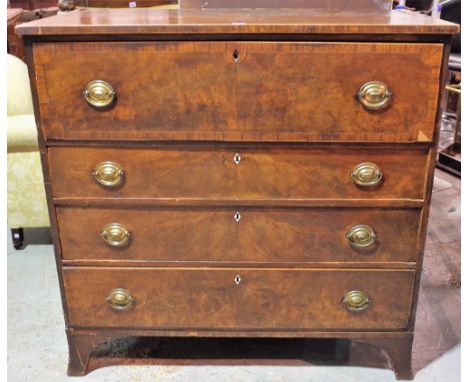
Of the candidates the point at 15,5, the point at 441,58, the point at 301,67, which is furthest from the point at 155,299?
the point at 15,5

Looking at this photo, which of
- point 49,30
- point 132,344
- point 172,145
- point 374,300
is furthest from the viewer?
point 132,344

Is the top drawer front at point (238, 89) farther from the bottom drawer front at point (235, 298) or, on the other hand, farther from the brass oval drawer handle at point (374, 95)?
the bottom drawer front at point (235, 298)

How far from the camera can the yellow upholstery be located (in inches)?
73.3

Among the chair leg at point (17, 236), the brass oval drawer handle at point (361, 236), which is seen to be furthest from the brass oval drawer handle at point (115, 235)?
the chair leg at point (17, 236)

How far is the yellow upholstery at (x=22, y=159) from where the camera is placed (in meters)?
1.86

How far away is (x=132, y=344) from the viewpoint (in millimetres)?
1605

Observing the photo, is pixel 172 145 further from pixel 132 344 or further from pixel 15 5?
pixel 15 5

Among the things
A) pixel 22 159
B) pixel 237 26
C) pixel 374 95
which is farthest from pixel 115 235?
pixel 22 159

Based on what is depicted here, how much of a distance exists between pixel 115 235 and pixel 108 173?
167 millimetres

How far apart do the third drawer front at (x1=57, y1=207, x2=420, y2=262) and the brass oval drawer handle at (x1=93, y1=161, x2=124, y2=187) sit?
83 mm

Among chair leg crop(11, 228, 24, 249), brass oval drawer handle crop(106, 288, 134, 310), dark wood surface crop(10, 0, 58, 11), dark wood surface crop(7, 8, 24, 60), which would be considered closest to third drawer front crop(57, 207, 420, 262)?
brass oval drawer handle crop(106, 288, 134, 310)

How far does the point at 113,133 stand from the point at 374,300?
0.79m

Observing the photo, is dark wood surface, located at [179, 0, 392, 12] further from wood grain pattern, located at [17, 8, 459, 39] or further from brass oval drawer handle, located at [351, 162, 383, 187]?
brass oval drawer handle, located at [351, 162, 383, 187]

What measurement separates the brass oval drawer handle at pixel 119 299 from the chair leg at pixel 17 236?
965mm
